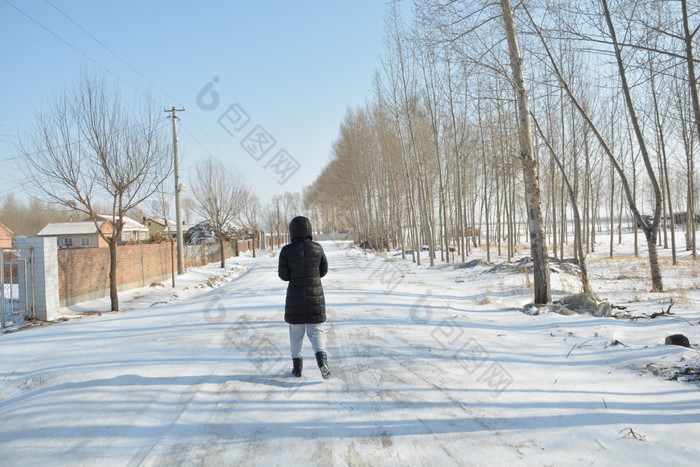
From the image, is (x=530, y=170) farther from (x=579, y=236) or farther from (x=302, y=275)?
(x=302, y=275)

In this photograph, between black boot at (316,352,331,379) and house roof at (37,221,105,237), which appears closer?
black boot at (316,352,331,379)

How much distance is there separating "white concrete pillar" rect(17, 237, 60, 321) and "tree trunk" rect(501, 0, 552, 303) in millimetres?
11431

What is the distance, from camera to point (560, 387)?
410cm

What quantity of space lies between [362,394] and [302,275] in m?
1.33

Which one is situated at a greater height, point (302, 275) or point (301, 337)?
point (302, 275)

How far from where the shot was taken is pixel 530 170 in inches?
320

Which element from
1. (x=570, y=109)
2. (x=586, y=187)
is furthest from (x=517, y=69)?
(x=586, y=187)

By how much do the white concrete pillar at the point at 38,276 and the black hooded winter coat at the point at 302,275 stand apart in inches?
367

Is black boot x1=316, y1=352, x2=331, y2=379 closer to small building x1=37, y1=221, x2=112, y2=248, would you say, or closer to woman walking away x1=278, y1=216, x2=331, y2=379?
woman walking away x1=278, y1=216, x2=331, y2=379

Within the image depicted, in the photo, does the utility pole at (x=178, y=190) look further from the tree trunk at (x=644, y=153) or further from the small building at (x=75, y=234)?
the small building at (x=75, y=234)

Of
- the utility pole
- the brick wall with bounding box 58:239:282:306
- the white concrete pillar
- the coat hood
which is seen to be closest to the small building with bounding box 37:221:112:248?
the utility pole

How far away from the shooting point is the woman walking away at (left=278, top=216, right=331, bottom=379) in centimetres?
438

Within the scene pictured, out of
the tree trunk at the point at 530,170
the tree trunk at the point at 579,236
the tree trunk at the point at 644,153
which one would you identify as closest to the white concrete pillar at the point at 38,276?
the tree trunk at the point at 530,170

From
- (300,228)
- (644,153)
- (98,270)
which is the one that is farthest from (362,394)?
(98,270)
